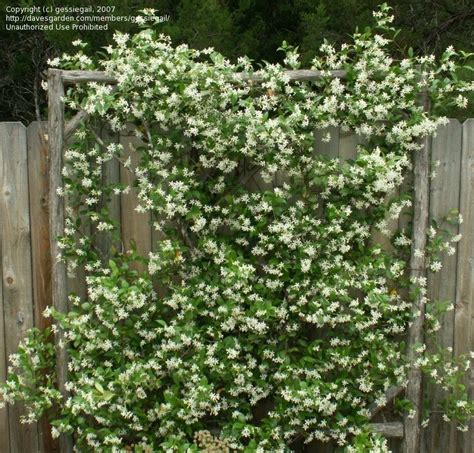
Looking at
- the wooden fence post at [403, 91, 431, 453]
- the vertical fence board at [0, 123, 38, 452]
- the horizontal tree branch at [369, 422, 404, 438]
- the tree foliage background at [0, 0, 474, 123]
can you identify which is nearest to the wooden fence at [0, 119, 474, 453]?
the vertical fence board at [0, 123, 38, 452]

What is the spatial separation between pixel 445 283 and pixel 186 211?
50.8 inches

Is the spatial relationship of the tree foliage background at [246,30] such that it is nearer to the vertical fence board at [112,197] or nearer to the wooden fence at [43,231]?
the wooden fence at [43,231]

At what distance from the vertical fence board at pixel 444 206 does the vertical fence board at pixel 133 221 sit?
1324 mm

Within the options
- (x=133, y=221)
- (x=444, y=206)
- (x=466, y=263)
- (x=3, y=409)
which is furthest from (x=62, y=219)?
(x=466, y=263)

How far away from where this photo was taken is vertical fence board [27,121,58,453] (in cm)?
335

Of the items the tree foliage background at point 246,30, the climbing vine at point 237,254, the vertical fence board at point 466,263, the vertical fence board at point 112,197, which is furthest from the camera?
the tree foliage background at point 246,30

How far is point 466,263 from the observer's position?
3.49 metres

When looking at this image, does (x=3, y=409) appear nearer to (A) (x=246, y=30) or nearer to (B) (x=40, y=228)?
(B) (x=40, y=228)

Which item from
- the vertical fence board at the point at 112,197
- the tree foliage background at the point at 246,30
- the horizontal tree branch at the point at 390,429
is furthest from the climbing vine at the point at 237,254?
the tree foliage background at the point at 246,30

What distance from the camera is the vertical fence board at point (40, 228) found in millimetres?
3348

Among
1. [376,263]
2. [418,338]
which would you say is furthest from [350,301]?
[418,338]

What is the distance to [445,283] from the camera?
3.50m

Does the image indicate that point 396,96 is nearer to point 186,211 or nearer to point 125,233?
point 186,211

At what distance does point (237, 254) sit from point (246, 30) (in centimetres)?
224
